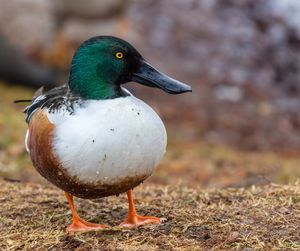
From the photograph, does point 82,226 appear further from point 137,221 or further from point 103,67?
point 103,67

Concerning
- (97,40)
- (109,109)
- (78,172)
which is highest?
(97,40)

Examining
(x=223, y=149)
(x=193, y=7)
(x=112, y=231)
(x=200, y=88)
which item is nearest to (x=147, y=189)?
(x=112, y=231)

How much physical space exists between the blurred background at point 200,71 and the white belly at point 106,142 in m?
3.32

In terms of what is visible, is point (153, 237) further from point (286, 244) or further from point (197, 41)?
point (197, 41)

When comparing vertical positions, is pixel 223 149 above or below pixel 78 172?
below

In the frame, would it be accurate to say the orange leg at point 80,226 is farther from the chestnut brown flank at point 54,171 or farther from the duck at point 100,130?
the chestnut brown flank at point 54,171

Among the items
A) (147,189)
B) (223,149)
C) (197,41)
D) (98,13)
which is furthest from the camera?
(197,41)

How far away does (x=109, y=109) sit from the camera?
3.78 metres

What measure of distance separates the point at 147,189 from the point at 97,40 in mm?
1709

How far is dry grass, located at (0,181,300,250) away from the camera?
379cm

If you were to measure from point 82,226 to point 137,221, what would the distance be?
293 mm

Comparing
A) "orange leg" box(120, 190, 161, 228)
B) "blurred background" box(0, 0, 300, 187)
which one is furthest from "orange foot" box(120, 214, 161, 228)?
"blurred background" box(0, 0, 300, 187)

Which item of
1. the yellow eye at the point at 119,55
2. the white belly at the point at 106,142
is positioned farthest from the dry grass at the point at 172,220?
the yellow eye at the point at 119,55

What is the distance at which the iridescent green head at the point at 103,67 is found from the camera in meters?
3.92
